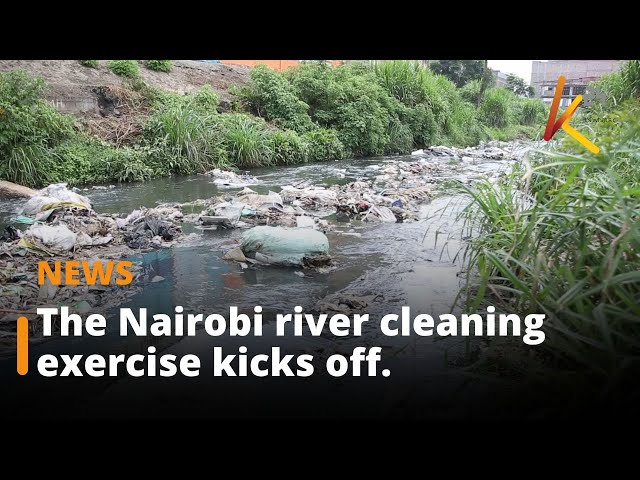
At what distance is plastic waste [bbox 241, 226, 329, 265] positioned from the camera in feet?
11.7

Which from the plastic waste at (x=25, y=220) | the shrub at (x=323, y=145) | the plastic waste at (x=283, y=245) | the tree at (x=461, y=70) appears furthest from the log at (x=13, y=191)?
the tree at (x=461, y=70)

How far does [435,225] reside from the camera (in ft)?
16.1

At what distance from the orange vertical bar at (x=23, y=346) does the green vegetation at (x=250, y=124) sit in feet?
16.0

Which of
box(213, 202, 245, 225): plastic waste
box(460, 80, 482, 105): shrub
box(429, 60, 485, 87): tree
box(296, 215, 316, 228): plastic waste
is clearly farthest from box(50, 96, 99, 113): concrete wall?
box(429, 60, 485, 87): tree

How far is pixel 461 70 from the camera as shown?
23.2 meters

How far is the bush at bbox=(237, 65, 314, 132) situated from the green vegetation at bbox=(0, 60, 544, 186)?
0.9 inches

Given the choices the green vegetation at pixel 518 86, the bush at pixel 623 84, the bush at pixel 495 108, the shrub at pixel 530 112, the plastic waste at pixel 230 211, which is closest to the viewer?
the plastic waste at pixel 230 211

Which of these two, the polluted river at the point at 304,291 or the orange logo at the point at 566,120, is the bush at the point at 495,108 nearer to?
the polluted river at the point at 304,291

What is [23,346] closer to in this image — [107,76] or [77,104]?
[77,104]

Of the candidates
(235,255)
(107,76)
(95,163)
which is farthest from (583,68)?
(107,76)

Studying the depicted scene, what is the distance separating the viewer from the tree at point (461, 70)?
→ 894 inches

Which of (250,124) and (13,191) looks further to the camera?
(250,124)

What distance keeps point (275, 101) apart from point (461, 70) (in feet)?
48.0

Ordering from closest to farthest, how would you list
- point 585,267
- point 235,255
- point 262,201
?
point 585,267, point 235,255, point 262,201
